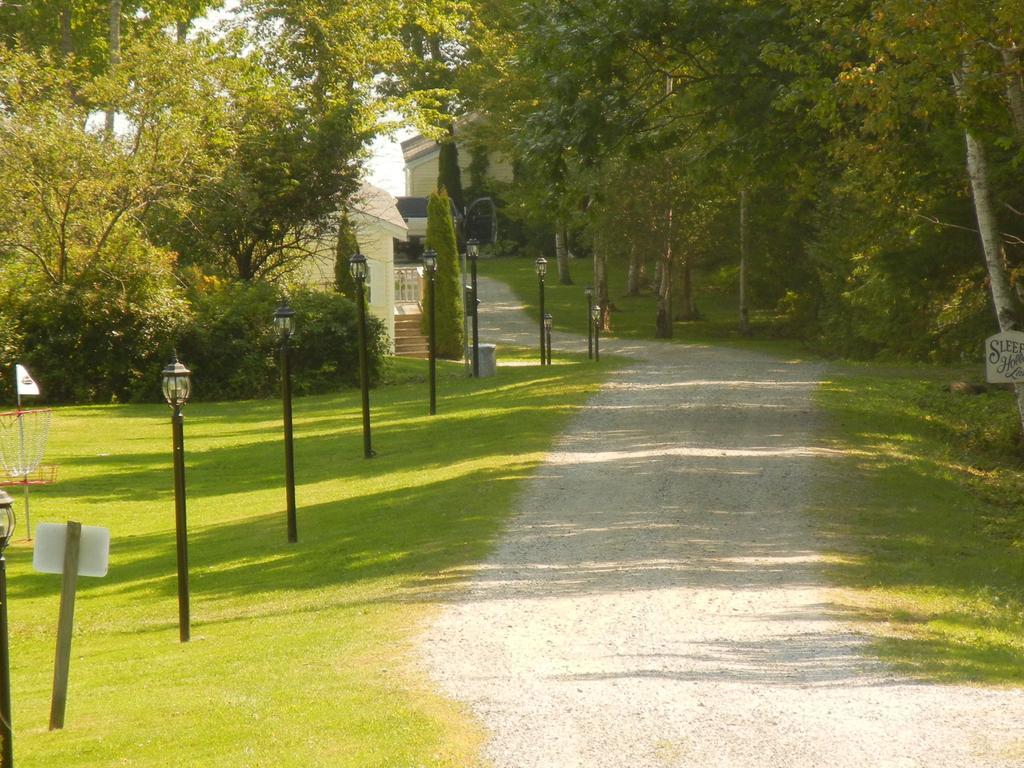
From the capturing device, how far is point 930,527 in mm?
12391

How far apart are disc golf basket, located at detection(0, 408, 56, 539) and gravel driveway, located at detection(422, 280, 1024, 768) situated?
5359 millimetres

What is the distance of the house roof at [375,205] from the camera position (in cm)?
3428

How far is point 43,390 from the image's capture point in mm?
26125

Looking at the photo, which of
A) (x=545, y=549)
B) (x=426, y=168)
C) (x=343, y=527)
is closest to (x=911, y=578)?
(x=545, y=549)

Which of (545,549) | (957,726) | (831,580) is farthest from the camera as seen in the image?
(545,549)

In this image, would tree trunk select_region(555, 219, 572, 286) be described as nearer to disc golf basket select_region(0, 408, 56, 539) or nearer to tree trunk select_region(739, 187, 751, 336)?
tree trunk select_region(739, 187, 751, 336)

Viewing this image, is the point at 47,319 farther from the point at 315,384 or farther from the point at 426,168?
the point at 426,168

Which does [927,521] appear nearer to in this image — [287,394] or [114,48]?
[287,394]

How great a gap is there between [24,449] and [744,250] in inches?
1157

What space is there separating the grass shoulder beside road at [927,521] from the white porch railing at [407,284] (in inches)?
664

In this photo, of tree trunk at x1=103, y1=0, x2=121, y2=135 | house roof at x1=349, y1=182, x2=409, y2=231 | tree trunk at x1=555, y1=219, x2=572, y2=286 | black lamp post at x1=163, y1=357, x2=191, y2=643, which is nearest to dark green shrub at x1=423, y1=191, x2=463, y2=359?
house roof at x1=349, y1=182, x2=409, y2=231

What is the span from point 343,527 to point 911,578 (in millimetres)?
5605

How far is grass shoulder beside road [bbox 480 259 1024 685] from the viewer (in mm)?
8273

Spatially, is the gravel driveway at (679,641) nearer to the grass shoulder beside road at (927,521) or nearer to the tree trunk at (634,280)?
the grass shoulder beside road at (927,521)
